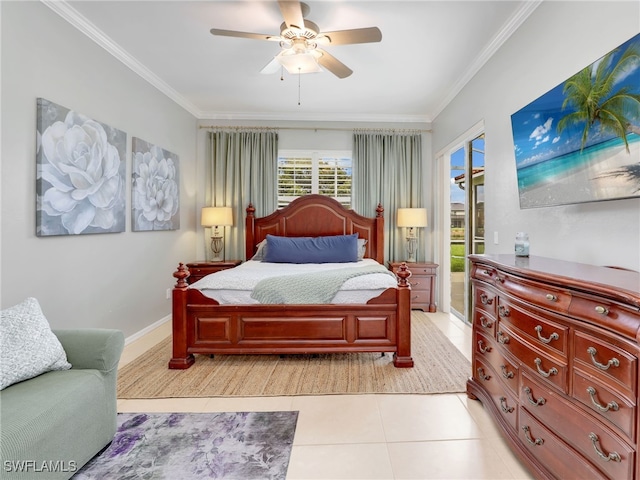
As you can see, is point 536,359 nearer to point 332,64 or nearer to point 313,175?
point 332,64

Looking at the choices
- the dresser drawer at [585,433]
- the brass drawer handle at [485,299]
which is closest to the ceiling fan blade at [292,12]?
the brass drawer handle at [485,299]

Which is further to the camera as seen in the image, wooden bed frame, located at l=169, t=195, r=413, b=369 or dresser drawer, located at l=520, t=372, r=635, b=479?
wooden bed frame, located at l=169, t=195, r=413, b=369

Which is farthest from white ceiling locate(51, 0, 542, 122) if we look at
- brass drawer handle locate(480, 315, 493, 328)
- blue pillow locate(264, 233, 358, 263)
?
brass drawer handle locate(480, 315, 493, 328)

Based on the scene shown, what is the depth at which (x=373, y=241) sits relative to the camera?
4.88 m

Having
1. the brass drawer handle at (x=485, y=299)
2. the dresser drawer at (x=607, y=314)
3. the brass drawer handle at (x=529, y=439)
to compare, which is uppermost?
the dresser drawer at (x=607, y=314)

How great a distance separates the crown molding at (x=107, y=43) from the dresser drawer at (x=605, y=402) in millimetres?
4109

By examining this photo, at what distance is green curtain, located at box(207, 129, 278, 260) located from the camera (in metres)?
4.98

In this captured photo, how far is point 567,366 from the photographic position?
1.33 m

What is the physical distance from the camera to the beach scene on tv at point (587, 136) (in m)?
1.47

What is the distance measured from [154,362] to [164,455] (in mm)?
1383

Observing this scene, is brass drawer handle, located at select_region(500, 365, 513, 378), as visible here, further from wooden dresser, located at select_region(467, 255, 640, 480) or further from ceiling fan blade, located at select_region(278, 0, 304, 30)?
ceiling fan blade, located at select_region(278, 0, 304, 30)

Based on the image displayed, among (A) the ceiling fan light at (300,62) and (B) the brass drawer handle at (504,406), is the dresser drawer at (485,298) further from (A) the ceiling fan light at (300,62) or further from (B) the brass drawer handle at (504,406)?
(A) the ceiling fan light at (300,62)

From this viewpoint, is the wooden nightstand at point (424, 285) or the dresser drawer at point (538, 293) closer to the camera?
the dresser drawer at point (538, 293)

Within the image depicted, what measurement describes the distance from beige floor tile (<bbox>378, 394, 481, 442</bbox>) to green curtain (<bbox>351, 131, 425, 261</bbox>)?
2.85 m
